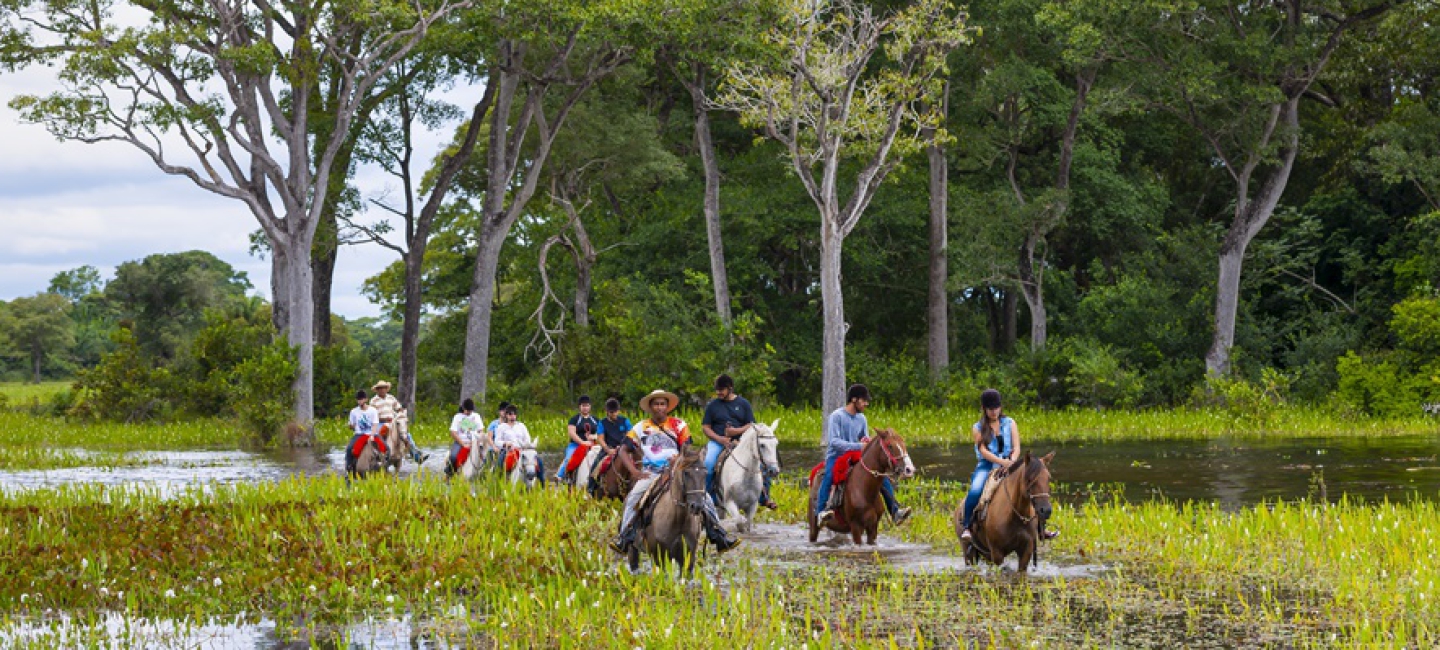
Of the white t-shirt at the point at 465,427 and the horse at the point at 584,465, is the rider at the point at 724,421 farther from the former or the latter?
the white t-shirt at the point at 465,427

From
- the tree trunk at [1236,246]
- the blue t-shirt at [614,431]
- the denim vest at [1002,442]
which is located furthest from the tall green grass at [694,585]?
the tree trunk at [1236,246]

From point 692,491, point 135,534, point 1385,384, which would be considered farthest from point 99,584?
point 1385,384

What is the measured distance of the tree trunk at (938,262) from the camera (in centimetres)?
4284

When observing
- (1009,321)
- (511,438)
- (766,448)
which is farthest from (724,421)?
(1009,321)

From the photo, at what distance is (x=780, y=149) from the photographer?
47094 millimetres

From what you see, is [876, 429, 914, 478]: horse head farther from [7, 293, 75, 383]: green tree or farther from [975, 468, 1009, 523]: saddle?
[7, 293, 75, 383]: green tree

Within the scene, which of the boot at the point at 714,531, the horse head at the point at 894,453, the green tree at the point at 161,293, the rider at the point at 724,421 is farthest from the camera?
the green tree at the point at 161,293

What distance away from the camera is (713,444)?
16.8 meters

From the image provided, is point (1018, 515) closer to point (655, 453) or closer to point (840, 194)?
point (655, 453)

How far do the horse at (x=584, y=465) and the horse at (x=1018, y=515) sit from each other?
273 inches

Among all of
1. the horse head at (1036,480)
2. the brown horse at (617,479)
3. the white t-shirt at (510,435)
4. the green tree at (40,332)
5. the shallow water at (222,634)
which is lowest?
A: the shallow water at (222,634)

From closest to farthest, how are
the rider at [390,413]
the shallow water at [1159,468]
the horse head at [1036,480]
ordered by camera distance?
the horse head at [1036,480]
the shallow water at [1159,468]
the rider at [390,413]

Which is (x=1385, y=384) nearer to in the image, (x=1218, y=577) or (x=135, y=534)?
(x=1218, y=577)

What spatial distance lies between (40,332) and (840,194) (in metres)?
74.1
